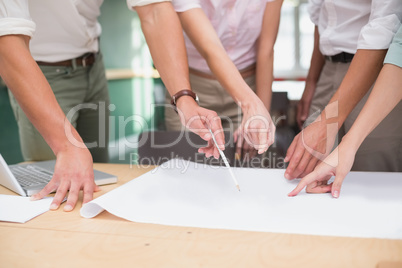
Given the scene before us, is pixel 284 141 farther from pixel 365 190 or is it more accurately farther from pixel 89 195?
pixel 89 195

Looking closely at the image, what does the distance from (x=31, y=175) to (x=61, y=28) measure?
68 cm

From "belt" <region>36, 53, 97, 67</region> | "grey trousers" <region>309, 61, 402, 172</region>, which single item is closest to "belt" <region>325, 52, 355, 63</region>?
"grey trousers" <region>309, 61, 402, 172</region>

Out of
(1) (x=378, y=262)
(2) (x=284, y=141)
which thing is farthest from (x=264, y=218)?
(2) (x=284, y=141)

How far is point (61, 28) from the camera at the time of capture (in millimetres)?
1637

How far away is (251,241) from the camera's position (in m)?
0.74

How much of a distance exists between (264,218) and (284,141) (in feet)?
5.73

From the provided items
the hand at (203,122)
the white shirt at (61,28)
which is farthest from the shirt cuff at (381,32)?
the white shirt at (61,28)

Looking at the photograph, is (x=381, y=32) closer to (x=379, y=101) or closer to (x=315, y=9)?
(x=379, y=101)

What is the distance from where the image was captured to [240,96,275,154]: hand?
118 cm

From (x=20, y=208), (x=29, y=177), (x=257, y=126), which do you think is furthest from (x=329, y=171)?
(x=29, y=177)

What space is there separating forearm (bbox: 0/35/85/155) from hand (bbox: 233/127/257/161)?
651mm

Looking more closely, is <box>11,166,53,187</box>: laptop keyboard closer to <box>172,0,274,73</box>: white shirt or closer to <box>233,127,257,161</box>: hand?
<box>233,127,257,161</box>: hand

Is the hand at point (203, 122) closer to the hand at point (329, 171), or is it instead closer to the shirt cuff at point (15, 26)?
the hand at point (329, 171)

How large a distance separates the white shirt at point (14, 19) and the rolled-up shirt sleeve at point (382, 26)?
3.15 feet
